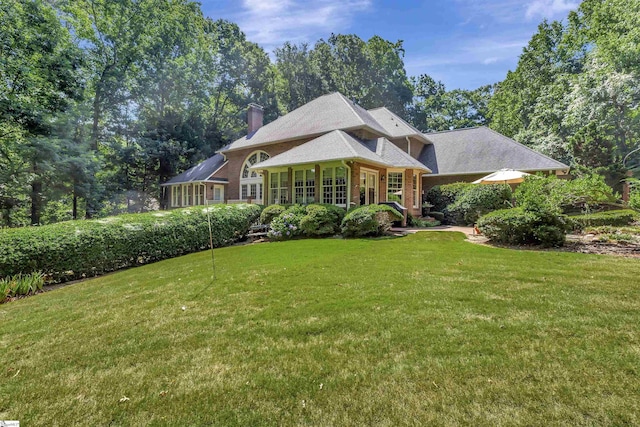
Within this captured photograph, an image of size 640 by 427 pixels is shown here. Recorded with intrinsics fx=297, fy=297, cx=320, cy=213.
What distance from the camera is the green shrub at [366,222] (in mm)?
11484

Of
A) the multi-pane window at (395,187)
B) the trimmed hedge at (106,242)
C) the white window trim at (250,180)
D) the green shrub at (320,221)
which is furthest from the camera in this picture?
the white window trim at (250,180)

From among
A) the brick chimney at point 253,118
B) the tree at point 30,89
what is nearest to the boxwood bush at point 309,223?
the tree at point 30,89

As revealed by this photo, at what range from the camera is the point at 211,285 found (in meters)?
6.00

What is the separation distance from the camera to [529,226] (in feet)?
28.7

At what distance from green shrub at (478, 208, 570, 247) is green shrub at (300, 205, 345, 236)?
18.8 ft

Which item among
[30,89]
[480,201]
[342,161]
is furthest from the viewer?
[30,89]

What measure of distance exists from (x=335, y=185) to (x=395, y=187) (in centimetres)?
417

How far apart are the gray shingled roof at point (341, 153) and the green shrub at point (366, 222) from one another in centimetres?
279

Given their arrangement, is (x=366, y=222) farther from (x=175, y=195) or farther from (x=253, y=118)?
(x=175, y=195)

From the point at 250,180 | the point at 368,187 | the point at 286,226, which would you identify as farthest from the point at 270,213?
the point at 250,180

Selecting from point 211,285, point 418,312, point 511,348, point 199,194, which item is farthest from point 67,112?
point 511,348

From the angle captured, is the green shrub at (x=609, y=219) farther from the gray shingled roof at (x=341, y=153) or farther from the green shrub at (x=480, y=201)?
the gray shingled roof at (x=341, y=153)

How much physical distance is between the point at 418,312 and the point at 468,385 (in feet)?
5.08

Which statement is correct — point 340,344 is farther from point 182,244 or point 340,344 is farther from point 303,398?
point 182,244
